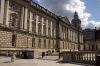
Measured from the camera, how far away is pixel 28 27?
43906mm

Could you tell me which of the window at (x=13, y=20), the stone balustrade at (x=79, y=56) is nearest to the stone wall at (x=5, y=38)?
the window at (x=13, y=20)

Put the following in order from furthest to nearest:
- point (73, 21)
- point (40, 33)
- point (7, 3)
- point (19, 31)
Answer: point (73, 21), point (40, 33), point (19, 31), point (7, 3)

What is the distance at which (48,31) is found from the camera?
5716 cm

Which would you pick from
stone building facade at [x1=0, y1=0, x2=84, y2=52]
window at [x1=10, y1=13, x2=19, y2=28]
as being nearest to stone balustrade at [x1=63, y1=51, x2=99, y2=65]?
stone building facade at [x1=0, y1=0, x2=84, y2=52]

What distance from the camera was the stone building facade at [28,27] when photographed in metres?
34.2

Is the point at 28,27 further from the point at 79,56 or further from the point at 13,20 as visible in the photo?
the point at 79,56

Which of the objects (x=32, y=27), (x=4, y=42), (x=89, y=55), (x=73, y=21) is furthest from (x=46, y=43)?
(x=73, y=21)

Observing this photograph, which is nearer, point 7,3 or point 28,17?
point 7,3

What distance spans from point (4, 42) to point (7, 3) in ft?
31.1

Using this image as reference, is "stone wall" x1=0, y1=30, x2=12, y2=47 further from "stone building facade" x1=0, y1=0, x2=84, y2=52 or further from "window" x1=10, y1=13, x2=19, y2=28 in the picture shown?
"window" x1=10, y1=13, x2=19, y2=28

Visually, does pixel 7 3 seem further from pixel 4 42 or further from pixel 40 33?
pixel 40 33

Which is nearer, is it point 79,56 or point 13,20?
point 79,56

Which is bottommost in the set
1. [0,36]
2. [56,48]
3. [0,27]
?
[56,48]

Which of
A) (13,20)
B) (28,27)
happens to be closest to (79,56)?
(13,20)
